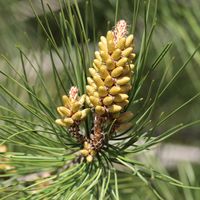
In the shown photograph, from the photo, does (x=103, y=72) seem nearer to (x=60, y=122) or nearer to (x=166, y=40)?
(x=60, y=122)

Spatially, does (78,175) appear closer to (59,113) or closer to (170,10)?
(59,113)

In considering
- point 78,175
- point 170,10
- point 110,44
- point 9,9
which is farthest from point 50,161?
point 9,9

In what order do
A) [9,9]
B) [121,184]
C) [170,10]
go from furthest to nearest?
[9,9] → [170,10] → [121,184]

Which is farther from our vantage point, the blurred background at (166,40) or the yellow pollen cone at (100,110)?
the blurred background at (166,40)

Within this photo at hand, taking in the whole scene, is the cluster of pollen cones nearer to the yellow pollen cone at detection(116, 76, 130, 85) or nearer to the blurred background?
the yellow pollen cone at detection(116, 76, 130, 85)

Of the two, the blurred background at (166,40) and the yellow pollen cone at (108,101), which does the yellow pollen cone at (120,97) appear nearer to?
the yellow pollen cone at (108,101)

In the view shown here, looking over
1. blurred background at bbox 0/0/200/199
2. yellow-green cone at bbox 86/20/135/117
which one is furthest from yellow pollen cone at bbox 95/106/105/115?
blurred background at bbox 0/0/200/199

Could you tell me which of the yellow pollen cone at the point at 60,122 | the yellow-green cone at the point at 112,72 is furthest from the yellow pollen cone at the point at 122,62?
the yellow pollen cone at the point at 60,122

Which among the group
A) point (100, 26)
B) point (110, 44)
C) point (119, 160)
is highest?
point (100, 26)
